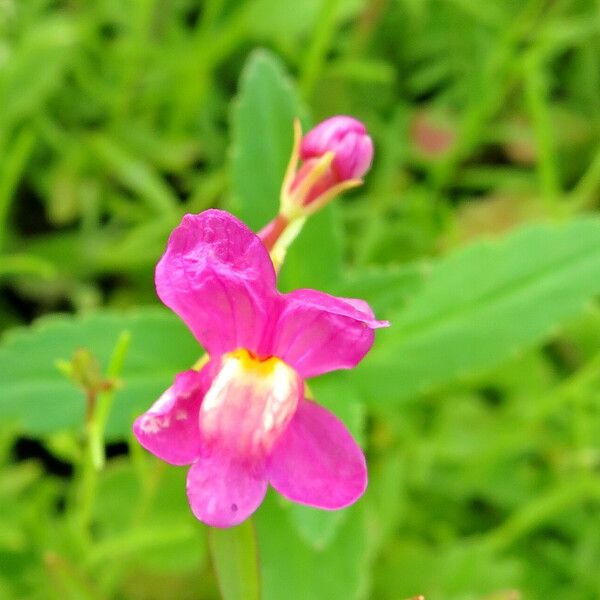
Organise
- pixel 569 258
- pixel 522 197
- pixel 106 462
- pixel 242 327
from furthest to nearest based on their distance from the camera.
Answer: pixel 522 197, pixel 106 462, pixel 569 258, pixel 242 327

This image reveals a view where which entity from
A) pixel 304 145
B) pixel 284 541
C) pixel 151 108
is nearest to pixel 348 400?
pixel 284 541

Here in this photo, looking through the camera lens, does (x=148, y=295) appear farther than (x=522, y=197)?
No

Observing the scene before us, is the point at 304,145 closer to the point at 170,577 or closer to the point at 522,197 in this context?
the point at 170,577

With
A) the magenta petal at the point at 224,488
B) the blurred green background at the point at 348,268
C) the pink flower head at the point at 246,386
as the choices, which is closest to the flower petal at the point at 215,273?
the pink flower head at the point at 246,386

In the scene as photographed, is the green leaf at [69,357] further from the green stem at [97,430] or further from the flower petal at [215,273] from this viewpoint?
the flower petal at [215,273]

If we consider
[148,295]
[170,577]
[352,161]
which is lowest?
[170,577]

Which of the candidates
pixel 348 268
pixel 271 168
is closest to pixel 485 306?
pixel 271 168
